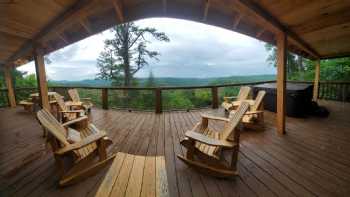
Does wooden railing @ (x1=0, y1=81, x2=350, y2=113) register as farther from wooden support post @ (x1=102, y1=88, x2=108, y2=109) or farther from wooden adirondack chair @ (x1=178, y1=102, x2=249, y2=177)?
wooden adirondack chair @ (x1=178, y1=102, x2=249, y2=177)

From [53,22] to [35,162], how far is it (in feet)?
7.21

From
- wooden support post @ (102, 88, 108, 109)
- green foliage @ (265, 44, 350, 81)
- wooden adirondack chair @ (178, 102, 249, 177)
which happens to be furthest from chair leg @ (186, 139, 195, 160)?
green foliage @ (265, 44, 350, 81)

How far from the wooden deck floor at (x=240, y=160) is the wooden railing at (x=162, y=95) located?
150 centimetres

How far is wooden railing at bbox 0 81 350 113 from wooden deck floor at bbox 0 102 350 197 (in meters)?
1.50

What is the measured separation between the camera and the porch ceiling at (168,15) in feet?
7.28

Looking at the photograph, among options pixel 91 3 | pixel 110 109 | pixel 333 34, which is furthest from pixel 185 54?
pixel 91 3

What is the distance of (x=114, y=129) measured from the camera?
12.2 ft

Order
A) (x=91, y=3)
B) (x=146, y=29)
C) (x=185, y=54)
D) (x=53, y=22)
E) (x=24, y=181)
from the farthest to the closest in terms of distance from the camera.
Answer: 1. (x=185, y=54)
2. (x=146, y=29)
3. (x=53, y=22)
4. (x=91, y=3)
5. (x=24, y=181)

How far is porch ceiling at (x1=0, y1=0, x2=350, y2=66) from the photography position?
2.22m

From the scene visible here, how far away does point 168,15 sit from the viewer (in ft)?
10.8

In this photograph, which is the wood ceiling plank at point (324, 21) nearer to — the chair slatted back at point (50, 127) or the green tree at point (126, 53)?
the chair slatted back at point (50, 127)

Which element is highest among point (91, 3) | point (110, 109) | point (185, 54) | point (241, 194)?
point (185, 54)

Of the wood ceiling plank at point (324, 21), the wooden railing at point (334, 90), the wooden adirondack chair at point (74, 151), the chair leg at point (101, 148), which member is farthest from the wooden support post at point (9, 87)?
the wooden railing at point (334, 90)

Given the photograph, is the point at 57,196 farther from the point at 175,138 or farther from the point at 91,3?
the point at 91,3
